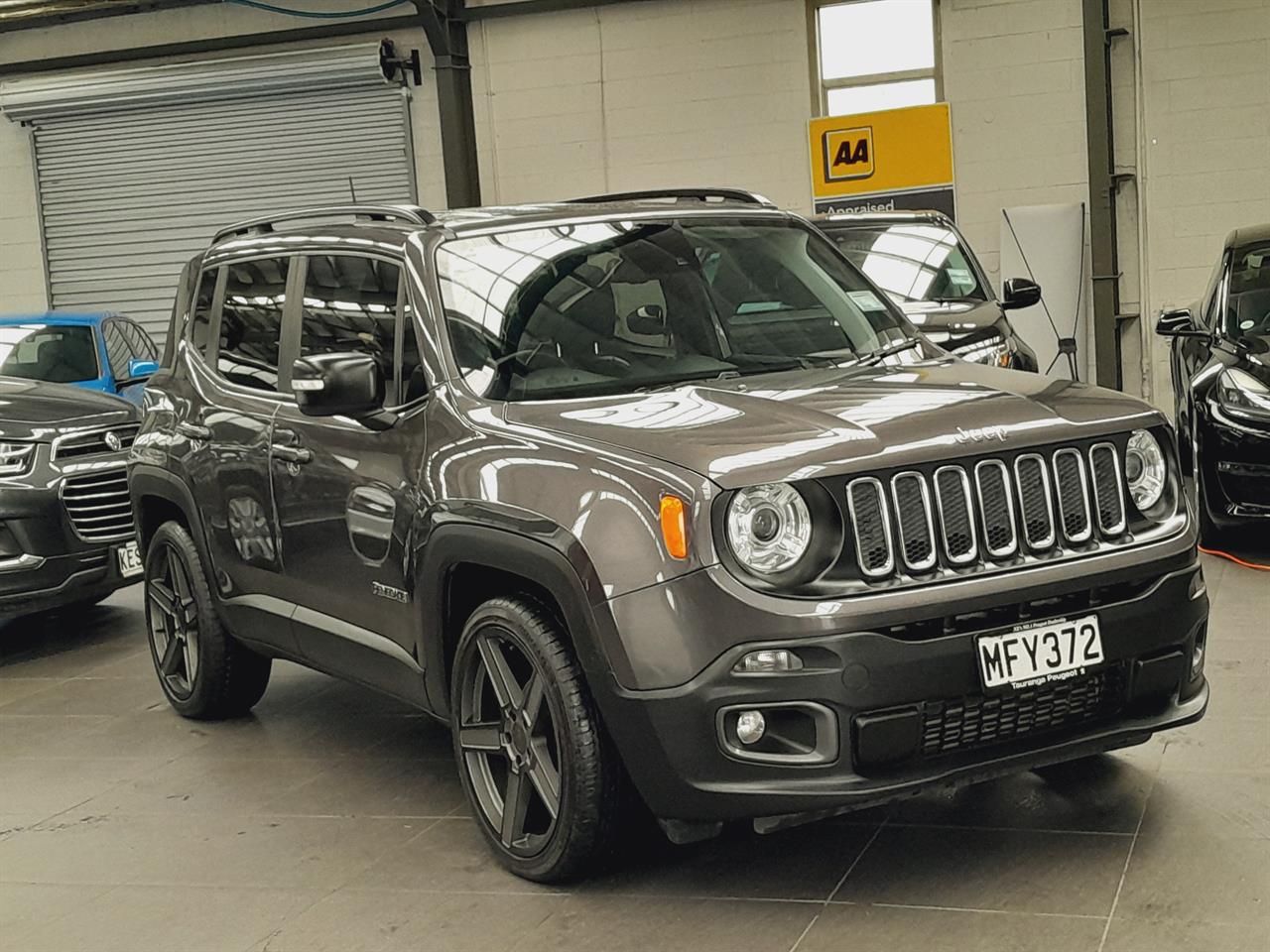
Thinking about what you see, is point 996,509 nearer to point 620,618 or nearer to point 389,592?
point 620,618

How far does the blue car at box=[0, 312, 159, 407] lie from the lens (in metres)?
10.7

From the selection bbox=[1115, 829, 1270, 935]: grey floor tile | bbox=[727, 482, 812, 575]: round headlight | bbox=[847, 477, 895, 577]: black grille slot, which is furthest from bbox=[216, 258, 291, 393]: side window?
bbox=[1115, 829, 1270, 935]: grey floor tile

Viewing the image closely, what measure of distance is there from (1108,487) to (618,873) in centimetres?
145

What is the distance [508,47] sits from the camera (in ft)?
48.0

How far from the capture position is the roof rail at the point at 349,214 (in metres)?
4.43

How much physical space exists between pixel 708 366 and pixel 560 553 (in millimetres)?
899

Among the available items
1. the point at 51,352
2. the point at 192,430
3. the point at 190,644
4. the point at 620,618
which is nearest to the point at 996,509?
the point at 620,618

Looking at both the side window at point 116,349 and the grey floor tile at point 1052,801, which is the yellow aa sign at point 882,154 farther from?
the grey floor tile at point 1052,801

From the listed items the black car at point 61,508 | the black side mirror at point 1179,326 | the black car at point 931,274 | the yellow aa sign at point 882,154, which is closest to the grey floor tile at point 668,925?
the black car at point 61,508

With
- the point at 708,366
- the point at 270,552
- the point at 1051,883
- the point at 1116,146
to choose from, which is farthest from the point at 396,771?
the point at 1116,146

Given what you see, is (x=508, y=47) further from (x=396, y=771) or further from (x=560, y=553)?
(x=560, y=553)

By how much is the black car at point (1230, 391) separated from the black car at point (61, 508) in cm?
479

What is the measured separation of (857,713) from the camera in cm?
319

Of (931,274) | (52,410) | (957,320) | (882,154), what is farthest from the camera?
(882,154)
